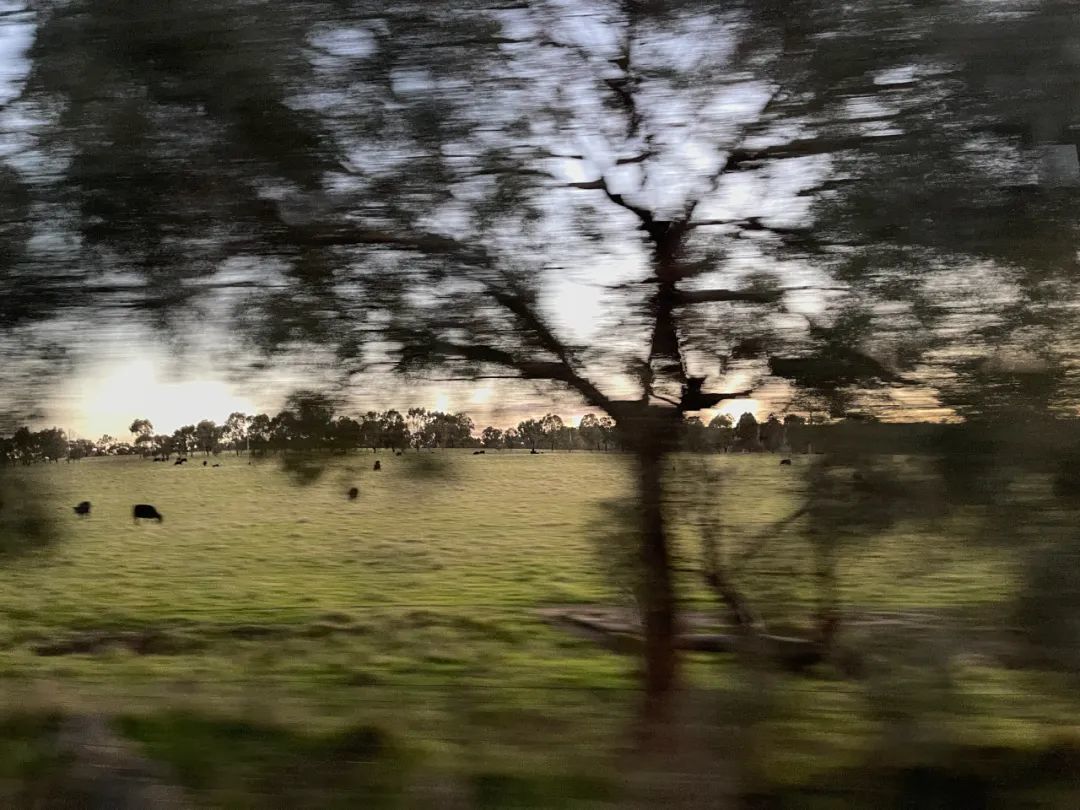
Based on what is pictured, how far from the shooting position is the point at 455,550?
3.36 metres

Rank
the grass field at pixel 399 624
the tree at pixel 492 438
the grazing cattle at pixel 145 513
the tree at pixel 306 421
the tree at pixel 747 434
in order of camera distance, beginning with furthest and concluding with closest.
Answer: the grazing cattle at pixel 145 513 → the tree at pixel 492 438 → the tree at pixel 306 421 → the tree at pixel 747 434 → the grass field at pixel 399 624

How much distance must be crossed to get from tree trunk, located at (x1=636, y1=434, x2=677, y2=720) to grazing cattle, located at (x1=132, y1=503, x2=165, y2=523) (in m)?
1.99

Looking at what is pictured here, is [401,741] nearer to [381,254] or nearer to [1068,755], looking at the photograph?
[381,254]

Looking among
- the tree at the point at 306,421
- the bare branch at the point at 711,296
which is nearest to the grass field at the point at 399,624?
the tree at the point at 306,421

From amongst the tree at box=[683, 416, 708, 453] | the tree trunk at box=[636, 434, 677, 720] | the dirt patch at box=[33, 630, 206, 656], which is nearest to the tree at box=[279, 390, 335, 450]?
the dirt patch at box=[33, 630, 206, 656]

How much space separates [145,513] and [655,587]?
205 centimetres

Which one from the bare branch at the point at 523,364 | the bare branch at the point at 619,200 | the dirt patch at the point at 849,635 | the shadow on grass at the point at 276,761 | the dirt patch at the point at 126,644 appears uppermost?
the bare branch at the point at 619,200

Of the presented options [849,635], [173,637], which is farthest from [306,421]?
[849,635]

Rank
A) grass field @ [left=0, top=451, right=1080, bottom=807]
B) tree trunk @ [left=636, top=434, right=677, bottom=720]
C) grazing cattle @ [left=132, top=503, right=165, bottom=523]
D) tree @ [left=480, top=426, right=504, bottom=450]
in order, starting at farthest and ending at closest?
1. grazing cattle @ [left=132, top=503, right=165, bottom=523]
2. tree @ [left=480, top=426, right=504, bottom=450]
3. tree trunk @ [left=636, top=434, right=677, bottom=720]
4. grass field @ [left=0, top=451, right=1080, bottom=807]

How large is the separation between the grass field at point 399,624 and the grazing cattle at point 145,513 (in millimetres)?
43

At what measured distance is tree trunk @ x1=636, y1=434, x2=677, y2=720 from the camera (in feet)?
9.58

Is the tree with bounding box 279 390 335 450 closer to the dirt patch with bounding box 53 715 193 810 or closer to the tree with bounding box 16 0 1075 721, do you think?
the tree with bounding box 16 0 1075 721

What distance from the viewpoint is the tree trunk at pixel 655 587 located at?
2.92m

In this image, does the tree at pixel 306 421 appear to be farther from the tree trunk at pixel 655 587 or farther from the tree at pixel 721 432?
the tree at pixel 721 432
